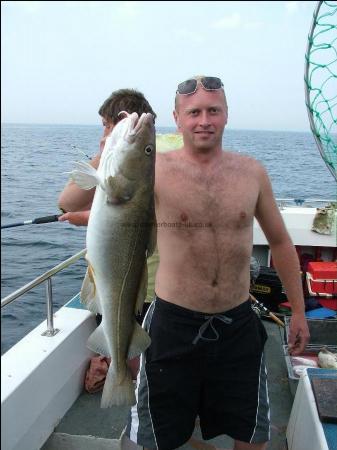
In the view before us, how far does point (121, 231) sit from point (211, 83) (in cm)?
113

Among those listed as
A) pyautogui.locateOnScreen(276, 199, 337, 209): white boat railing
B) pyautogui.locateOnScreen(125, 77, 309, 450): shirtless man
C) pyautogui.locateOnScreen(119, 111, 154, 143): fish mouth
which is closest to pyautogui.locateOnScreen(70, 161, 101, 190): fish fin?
pyautogui.locateOnScreen(119, 111, 154, 143): fish mouth

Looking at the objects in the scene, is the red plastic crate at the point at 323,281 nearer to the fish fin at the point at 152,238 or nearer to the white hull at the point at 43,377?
the white hull at the point at 43,377

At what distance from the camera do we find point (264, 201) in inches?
108

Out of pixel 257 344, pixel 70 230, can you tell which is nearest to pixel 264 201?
pixel 257 344

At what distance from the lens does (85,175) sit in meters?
2.03

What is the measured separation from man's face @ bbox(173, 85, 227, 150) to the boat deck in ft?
6.98

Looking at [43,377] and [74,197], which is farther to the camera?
[43,377]

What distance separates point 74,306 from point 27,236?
24.7 feet

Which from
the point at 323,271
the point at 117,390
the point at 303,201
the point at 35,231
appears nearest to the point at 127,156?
the point at 117,390

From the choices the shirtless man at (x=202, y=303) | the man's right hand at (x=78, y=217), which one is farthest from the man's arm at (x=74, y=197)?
the shirtless man at (x=202, y=303)

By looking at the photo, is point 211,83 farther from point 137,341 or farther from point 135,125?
point 137,341

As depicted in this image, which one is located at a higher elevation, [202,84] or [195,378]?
[202,84]

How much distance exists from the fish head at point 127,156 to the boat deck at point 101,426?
6.37 feet

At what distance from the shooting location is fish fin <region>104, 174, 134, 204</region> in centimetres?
204
